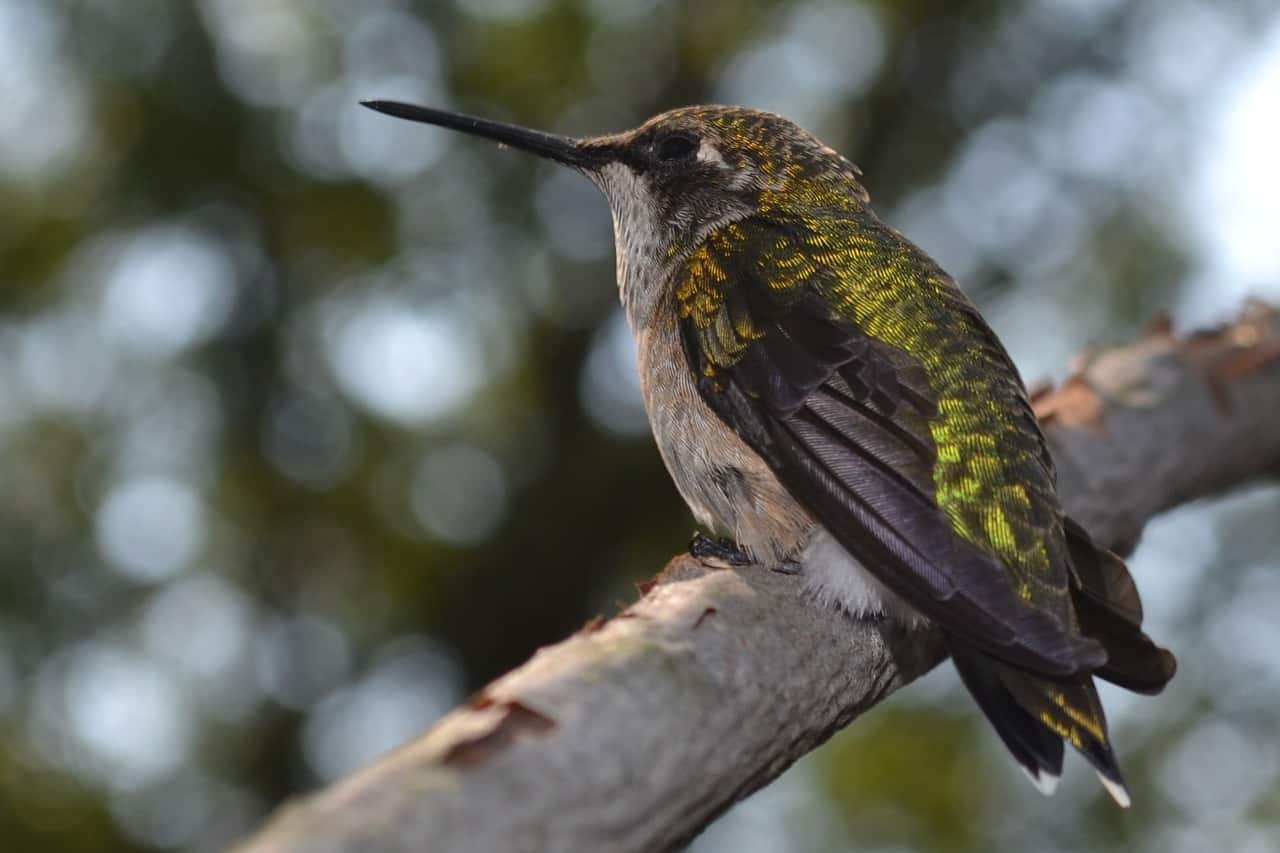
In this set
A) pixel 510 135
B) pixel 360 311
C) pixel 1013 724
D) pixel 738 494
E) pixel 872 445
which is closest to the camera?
pixel 1013 724

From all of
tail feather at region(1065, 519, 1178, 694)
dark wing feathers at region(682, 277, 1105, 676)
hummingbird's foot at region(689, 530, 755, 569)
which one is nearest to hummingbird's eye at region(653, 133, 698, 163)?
dark wing feathers at region(682, 277, 1105, 676)

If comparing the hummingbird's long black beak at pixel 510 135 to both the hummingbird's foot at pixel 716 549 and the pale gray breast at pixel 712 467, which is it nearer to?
the pale gray breast at pixel 712 467

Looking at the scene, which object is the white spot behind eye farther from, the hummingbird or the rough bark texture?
the rough bark texture

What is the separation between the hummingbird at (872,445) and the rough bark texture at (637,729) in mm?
266

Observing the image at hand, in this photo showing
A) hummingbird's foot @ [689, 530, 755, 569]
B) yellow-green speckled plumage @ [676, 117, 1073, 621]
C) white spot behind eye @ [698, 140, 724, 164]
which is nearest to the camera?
yellow-green speckled plumage @ [676, 117, 1073, 621]

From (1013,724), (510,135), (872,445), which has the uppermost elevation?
(510,135)

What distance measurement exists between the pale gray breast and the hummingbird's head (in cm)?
48

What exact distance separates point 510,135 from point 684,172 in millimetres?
669

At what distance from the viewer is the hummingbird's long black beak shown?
477 cm

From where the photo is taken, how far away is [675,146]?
4.98 m

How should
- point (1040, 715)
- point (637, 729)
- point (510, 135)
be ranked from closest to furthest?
point (637, 729) < point (1040, 715) < point (510, 135)

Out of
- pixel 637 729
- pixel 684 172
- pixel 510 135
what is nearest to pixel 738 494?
pixel 684 172

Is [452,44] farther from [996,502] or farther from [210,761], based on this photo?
[996,502]

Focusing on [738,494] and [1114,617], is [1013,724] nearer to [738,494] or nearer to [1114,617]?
[1114,617]
